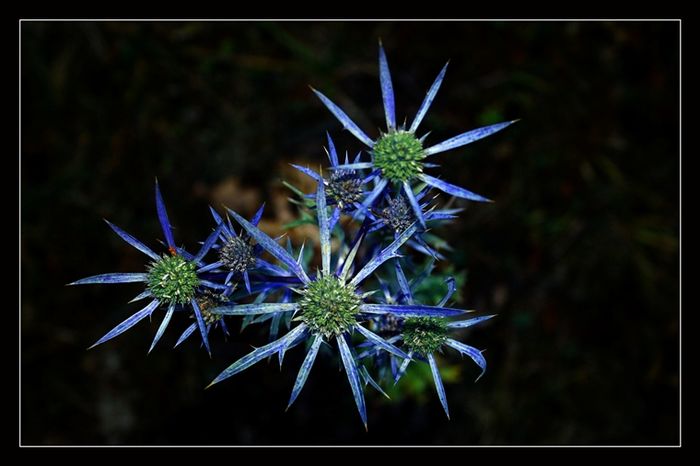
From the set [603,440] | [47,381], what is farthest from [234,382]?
[603,440]

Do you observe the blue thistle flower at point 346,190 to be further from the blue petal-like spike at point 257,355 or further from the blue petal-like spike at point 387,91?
the blue petal-like spike at point 257,355

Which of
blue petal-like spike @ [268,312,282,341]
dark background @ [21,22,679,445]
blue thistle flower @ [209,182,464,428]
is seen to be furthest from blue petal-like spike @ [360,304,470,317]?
dark background @ [21,22,679,445]

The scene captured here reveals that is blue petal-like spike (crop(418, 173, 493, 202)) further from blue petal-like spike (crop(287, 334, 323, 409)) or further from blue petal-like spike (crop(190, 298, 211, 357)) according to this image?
blue petal-like spike (crop(190, 298, 211, 357))

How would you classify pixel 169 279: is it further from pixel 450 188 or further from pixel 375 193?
pixel 450 188

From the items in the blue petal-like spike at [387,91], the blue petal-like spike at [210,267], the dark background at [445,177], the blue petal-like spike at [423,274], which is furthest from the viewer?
the dark background at [445,177]

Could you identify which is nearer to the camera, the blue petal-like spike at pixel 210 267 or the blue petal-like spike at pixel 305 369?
→ the blue petal-like spike at pixel 305 369

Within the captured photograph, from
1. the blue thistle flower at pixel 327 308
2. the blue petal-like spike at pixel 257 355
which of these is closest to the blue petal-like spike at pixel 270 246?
the blue thistle flower at pixel 327 308

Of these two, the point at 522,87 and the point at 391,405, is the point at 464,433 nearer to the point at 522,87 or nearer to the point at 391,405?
the point at 391,405
